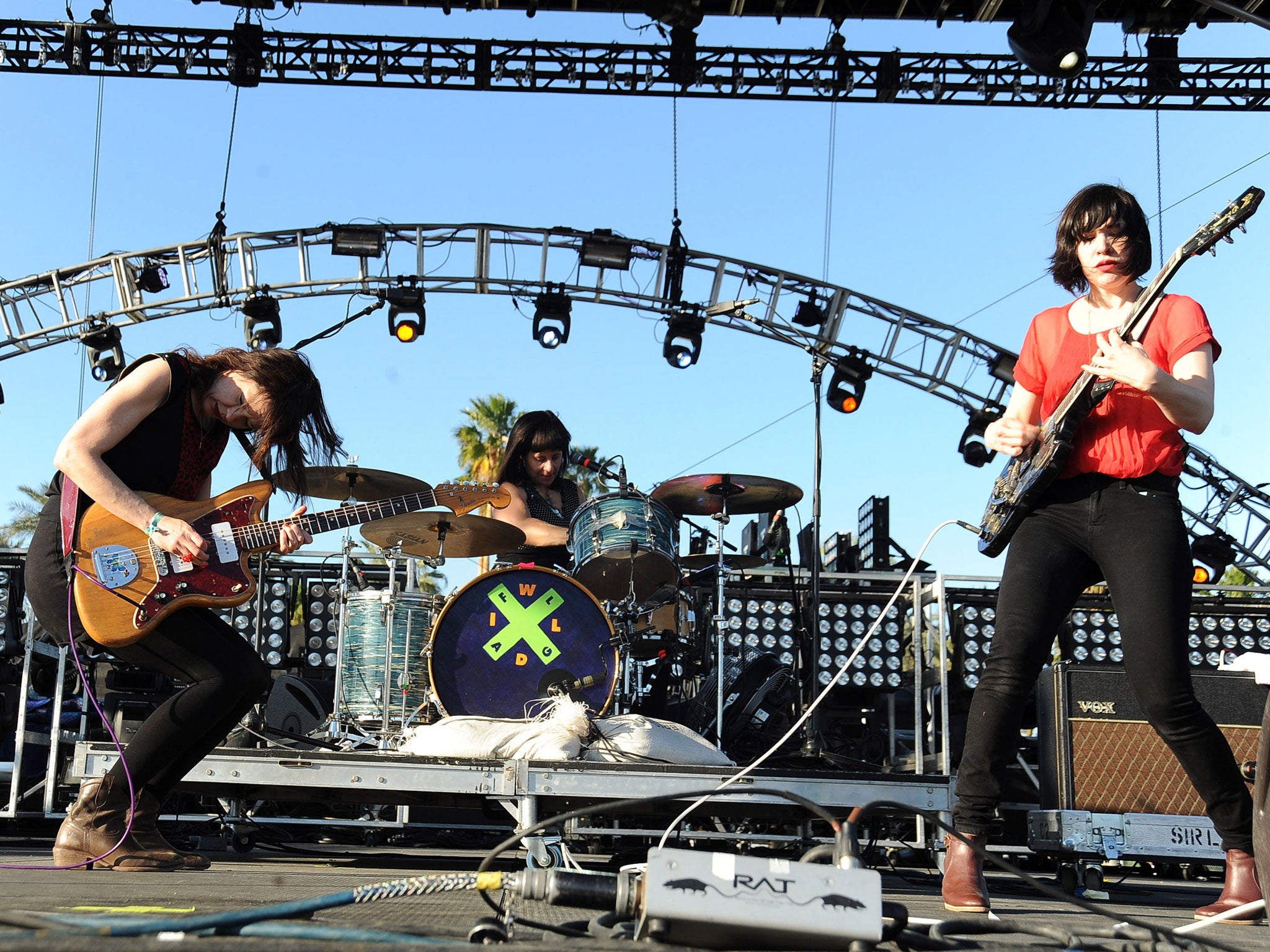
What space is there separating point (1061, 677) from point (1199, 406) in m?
2.99

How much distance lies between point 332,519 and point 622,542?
193 centimetres

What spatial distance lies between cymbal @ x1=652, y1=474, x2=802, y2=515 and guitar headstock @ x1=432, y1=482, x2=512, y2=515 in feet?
2.98

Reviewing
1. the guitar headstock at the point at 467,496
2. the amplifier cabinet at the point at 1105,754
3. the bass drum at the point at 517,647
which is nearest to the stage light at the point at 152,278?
the guitar headstock at the point at 467,496

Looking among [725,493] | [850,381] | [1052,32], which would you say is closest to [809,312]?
[850,381]

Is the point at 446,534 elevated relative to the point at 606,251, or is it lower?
Result: lower

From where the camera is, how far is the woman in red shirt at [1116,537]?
9.97 ft

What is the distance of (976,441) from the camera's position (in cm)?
1143

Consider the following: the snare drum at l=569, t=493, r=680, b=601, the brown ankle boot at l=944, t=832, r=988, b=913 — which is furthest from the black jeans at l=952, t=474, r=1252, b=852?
the snare drum at l=569, t=493, r=680, b=601

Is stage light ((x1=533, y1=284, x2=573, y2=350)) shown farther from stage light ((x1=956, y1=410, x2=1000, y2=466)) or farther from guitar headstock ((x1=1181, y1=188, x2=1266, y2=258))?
guitar headstock ((x1=1181, y1=188, x2=1266, y2=258))

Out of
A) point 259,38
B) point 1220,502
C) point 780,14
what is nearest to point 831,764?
point 780,14

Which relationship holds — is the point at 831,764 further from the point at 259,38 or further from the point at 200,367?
the point at 259,38

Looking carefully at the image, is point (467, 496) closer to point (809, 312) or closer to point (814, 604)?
point (814, 604)

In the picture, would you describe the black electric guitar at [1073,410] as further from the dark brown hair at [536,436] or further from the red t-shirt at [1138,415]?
the dark brown hair at [536,436]

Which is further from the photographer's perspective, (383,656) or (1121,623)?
(383,656)
